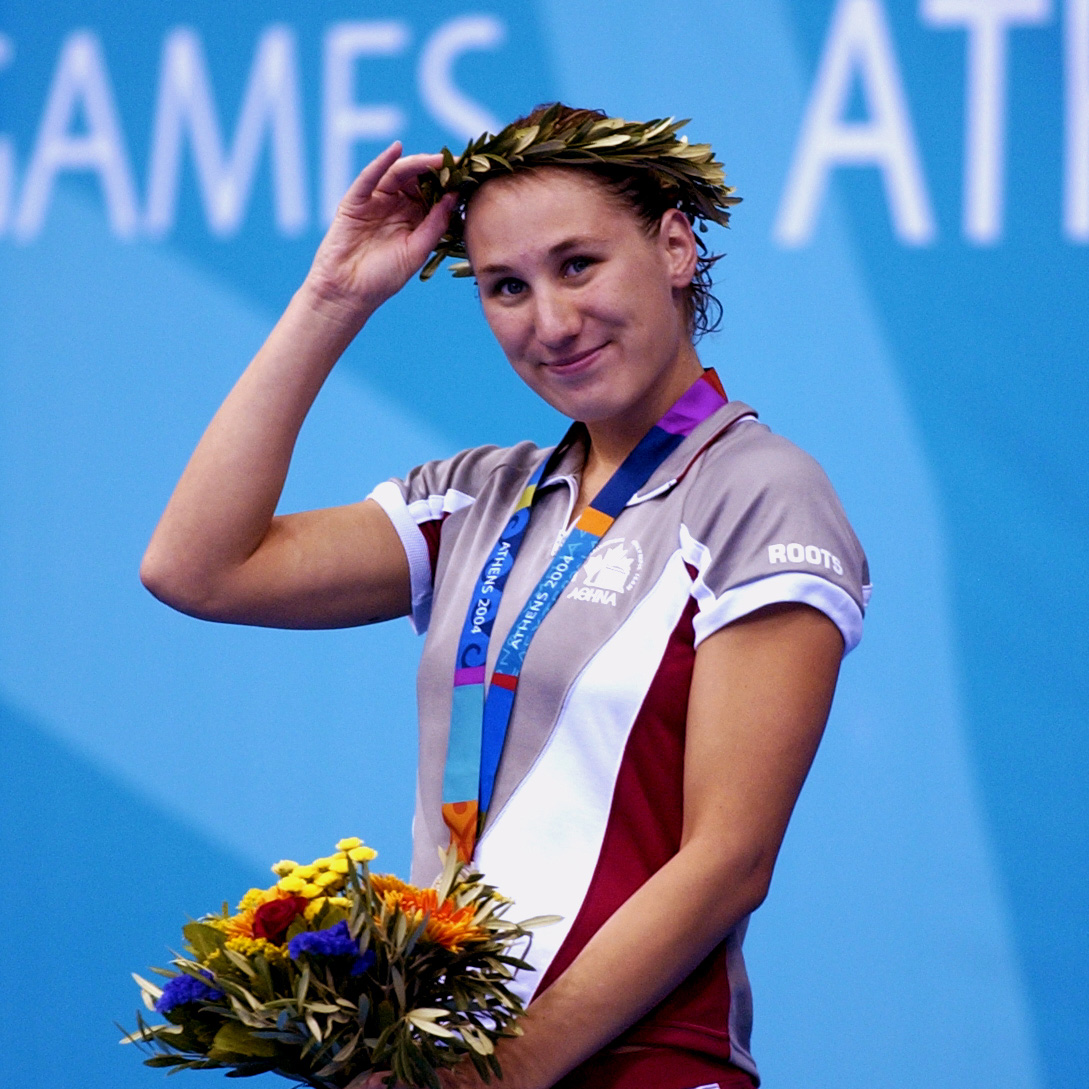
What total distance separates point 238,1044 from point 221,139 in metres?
2.45

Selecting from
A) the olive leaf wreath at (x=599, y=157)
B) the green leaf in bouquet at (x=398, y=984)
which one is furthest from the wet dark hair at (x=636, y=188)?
the green leaf in bouquet at (x=398, y=984)

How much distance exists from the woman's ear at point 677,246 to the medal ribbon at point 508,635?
0.40 feet

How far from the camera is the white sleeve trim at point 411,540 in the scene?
1937 millimetres

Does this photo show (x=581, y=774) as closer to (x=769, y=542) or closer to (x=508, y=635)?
(x=508, y=635)

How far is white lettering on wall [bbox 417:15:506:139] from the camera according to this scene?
3254mm

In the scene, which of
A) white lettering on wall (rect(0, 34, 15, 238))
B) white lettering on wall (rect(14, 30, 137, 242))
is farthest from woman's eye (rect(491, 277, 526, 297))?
white lettering on wall (rect(0, 34, 15, 238))

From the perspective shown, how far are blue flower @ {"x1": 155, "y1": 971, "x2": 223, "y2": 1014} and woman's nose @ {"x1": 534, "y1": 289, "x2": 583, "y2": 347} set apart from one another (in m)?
0.74

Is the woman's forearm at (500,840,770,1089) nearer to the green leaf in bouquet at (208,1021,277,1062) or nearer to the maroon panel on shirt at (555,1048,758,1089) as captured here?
the maroon panel on shirt at (555,1048,758,1089)

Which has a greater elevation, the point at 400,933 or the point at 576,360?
the point at 576,360

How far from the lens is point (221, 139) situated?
3363 millimetres

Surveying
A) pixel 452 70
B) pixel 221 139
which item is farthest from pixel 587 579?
pixel 221 139

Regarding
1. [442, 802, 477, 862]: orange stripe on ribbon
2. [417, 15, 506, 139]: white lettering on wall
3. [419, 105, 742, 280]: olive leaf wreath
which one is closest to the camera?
[442, 802, 477, 862]: orange stripe on ribbon

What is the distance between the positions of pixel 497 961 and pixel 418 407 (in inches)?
Result: 80.6

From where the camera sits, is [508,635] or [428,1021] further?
[508,635]
